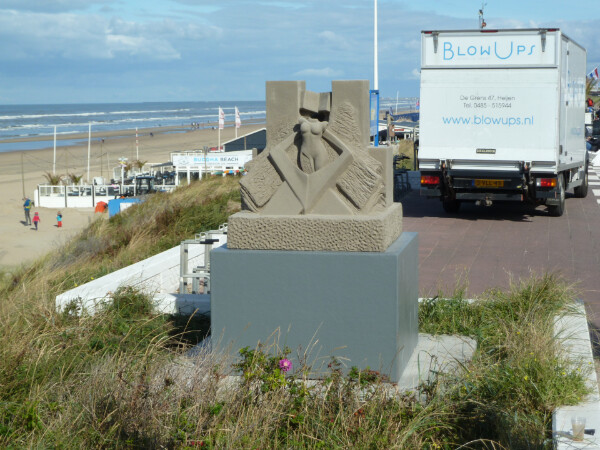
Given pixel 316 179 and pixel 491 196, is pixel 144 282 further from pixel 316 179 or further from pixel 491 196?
pixel 491 196

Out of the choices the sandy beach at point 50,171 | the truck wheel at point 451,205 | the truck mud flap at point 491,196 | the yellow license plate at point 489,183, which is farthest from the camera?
the sandy beach at point 50,171

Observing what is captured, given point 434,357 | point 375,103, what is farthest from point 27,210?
point 434,357

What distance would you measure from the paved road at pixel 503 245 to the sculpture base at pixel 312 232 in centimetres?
243

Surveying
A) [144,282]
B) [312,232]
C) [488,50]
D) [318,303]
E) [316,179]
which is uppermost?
[488,50]

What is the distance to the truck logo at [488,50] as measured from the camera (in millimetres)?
14516

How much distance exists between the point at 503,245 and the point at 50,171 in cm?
4322

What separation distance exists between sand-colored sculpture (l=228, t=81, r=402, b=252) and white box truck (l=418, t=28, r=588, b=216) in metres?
9.54

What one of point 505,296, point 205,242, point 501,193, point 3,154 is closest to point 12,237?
point 501,193

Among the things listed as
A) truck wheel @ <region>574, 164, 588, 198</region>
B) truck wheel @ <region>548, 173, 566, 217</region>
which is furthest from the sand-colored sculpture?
truck wheel @ <region>574, 164, 588, 198</region>

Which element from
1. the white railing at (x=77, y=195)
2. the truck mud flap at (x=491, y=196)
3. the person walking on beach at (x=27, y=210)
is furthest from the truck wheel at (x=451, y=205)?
the white railing at (x=77, y=195)

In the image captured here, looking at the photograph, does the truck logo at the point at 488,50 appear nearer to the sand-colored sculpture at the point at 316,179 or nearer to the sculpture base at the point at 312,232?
the sand-colored sculpture at the point at 316,179

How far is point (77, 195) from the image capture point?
3694 cm

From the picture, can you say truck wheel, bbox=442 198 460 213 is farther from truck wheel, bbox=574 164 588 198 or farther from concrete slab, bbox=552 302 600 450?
concrete slab, bbox=552 302 600 450

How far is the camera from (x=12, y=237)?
27984 millimetres
